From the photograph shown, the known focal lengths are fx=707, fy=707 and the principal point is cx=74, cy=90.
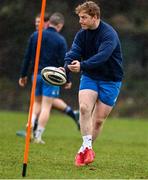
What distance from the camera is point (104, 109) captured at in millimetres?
8305

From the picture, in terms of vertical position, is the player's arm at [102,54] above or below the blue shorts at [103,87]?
above

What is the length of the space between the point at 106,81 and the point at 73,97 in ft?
37.4

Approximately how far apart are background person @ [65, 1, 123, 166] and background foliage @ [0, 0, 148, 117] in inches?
439

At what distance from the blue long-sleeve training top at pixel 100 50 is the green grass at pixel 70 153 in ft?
3.48

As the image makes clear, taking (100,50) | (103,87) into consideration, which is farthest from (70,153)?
(100,50)

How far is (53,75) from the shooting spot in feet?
25.0

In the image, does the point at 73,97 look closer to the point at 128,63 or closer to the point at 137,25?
the point at 128,63

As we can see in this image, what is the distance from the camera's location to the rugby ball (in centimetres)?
759

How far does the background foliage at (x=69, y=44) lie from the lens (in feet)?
65.0

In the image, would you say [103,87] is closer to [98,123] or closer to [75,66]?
[98,123]

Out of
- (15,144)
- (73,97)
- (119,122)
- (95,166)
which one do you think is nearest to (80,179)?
(95,166)

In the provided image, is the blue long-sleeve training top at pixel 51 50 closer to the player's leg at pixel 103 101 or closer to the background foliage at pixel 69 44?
the player's leg at pixel 103 101

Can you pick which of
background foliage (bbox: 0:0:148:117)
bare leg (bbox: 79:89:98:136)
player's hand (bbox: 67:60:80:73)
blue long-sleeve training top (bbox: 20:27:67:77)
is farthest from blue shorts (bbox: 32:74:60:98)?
background foliage (bbox: 0:0:148:117)

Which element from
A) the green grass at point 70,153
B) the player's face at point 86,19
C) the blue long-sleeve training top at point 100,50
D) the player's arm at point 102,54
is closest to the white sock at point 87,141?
the green grass at point 70,153
